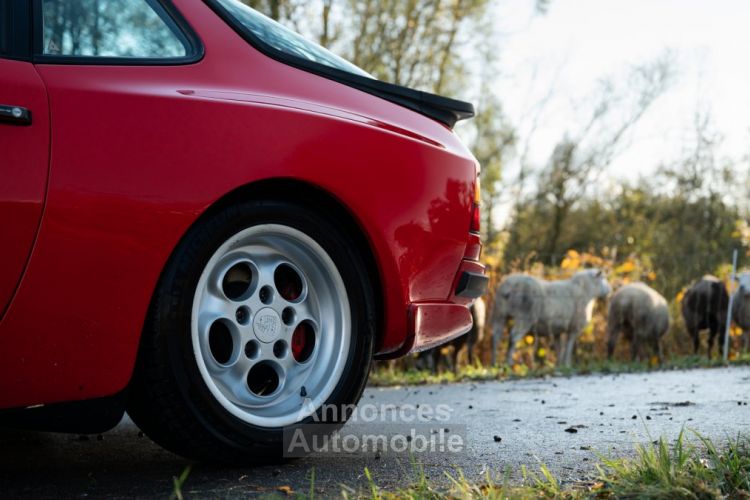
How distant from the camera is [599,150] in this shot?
70.9ft

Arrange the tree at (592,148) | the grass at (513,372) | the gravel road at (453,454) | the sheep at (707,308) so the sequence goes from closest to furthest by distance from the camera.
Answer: the gravel road at (453,454), the grass at (513,372), the sheep at (707,308), the tree at (592,148)

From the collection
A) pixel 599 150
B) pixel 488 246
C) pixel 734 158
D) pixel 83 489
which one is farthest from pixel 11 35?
pixel 734 158

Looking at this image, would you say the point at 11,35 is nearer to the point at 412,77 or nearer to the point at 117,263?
the point at 117,263

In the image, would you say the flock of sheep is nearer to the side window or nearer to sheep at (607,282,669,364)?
sheep at (607,282,669,364)

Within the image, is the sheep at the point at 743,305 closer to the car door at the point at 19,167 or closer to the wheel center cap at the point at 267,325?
the wheel center cap at the point at 267,325

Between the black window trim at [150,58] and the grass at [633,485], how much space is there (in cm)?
148

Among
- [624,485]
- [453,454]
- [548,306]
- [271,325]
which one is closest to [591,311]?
[548,306]

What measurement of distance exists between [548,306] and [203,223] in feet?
31.5

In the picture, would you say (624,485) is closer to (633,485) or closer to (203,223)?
(633,485)

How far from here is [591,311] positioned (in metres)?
12.3

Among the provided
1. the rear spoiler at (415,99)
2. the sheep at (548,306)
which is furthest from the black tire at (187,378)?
the sheep at (548,306)

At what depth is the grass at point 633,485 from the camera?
2.29 meters

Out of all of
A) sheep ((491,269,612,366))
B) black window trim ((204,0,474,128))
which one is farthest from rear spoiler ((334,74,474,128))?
sheep ((491,269,612,366))

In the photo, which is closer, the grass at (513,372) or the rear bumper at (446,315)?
the rear bumper at (446,315)
